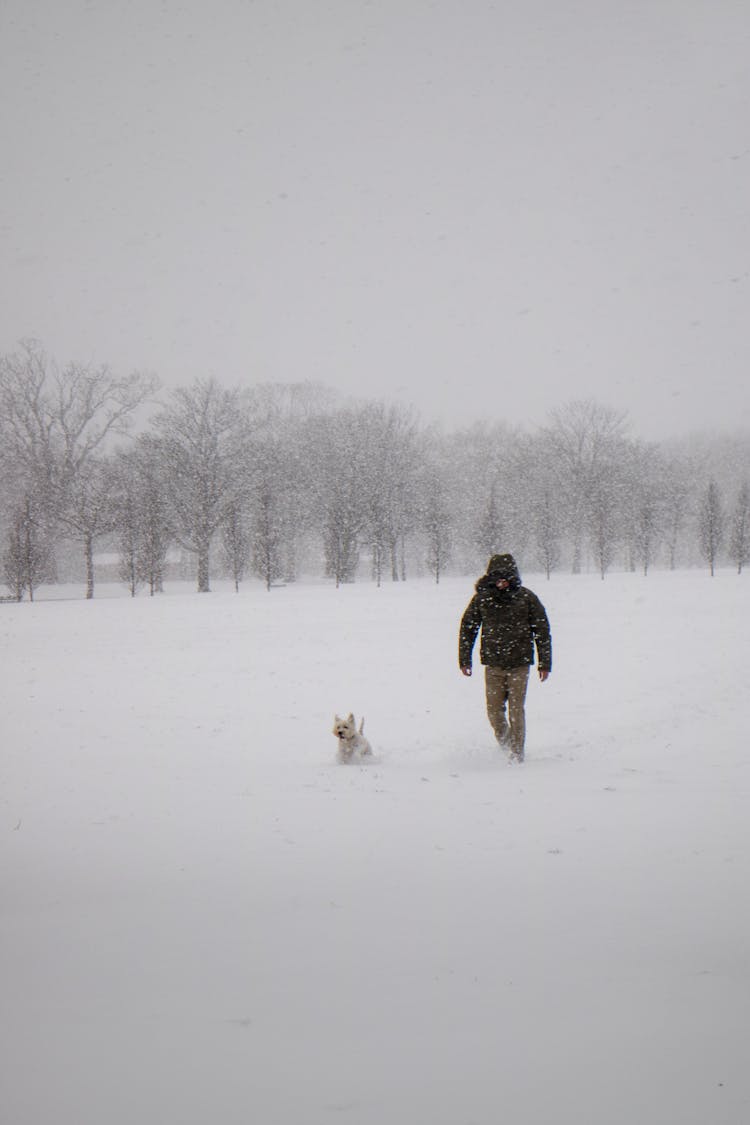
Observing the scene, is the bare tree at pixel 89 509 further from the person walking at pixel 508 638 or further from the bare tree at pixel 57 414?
the person walking at pixel 508 638

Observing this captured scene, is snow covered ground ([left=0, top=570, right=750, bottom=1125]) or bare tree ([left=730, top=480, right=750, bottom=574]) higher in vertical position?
bare tree ([left=730, top=480, right=750, bottom=574])

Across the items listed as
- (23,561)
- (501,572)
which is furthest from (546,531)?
(501,572)

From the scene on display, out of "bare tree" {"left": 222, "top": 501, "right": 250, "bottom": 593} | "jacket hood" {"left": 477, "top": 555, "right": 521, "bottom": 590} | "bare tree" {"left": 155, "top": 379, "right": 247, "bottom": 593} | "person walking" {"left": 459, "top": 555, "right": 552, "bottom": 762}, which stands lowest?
"person walking" {"left": 459, "top": 555, "right": 552, "bottom": 762}

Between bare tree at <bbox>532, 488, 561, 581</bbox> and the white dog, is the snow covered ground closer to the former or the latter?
the white dog

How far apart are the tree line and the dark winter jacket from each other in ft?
90.4

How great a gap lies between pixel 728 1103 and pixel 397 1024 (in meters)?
1.36

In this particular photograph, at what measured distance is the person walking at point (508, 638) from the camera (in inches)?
325

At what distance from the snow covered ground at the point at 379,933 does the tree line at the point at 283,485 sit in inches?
1104

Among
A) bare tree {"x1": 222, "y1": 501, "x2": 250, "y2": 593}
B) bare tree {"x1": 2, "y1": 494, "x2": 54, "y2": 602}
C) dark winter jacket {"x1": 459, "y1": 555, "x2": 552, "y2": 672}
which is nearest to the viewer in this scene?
dark winter jacket {"x1": 459, "y1": 555, "x2": 552, "y2": 672}

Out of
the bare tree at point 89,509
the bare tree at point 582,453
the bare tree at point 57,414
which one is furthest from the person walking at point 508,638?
the bare tree at point 582,453

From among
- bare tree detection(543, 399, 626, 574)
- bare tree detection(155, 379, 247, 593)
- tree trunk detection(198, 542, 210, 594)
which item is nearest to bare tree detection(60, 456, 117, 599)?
bare tree detection(155, 379, 247, 593)

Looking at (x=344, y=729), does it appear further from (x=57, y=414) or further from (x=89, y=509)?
(x=57, y=414)

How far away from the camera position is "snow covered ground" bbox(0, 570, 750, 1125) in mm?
2773

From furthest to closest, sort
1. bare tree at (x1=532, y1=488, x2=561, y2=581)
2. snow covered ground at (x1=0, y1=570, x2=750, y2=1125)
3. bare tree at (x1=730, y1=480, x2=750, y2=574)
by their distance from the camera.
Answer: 1. bare tree at (x1=532, y1=488, x2=561, y2=581)
2. bare tree at (x1=730, y1=480, x2=750, y2=574)
3. snow covered ground at (x1=0, y1=570, x2=750, y2=1125)
